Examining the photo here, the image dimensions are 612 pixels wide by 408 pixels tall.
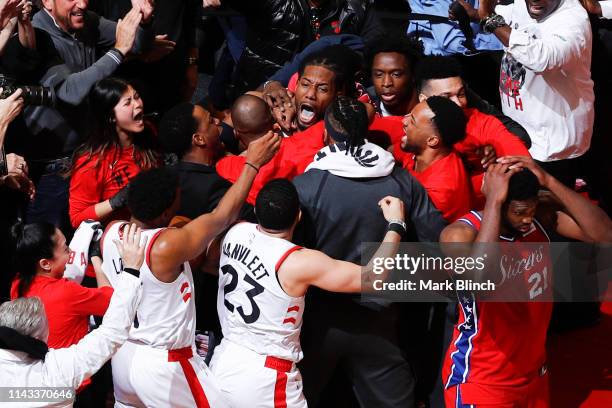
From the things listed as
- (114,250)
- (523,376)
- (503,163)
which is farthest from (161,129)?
(523,376)

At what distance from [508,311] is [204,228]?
1.46 m

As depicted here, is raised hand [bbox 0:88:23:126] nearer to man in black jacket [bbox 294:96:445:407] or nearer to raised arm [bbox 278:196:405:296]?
man in black jacket [bbox 294:96:445:407]

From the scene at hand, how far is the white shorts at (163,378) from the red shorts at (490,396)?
1094 millimetres

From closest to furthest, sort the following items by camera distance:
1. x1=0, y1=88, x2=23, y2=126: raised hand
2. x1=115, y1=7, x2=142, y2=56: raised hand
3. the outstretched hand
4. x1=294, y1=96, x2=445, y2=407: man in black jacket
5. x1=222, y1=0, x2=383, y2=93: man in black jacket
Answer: the outstretched hand → x1=294, y1=96, x2=445, y2=407: man in black jacket → x1=0, y1=88, x2=23, y2=126: raised hand → x1=115, y1=7, x2=142, y2=56: raised hand → x1=222, y1=0, x2=383, y2=93: man in black jacket

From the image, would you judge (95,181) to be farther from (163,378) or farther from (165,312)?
(163,378)

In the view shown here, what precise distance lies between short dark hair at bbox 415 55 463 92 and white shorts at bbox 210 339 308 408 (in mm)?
1931

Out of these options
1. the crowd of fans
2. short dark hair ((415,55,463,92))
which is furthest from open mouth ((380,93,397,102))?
short dark hair ((415,55,463,92))

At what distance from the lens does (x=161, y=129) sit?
16.6 ft

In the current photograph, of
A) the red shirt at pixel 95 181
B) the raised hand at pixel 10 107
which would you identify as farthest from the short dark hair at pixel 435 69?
the raised hand at pixel 10 107

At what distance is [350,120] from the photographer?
4.65 metres

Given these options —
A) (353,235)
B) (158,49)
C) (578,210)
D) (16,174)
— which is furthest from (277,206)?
(158,49)

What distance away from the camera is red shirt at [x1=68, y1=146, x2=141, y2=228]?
17.3ft

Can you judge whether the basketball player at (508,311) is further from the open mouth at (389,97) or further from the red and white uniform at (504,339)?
the open mouth at (389,97)

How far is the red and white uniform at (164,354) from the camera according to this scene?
4391mm
